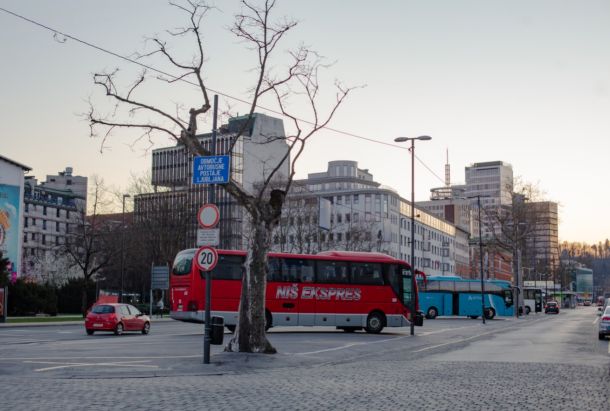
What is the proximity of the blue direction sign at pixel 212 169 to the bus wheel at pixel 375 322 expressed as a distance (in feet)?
59.7

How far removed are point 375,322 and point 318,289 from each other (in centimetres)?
323

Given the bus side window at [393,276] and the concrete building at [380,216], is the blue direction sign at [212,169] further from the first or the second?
the concrete building at [380,216]

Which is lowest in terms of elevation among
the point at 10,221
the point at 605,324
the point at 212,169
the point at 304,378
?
the point at 304,378

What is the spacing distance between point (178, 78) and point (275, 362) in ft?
27.3

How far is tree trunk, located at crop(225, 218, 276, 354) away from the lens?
65.5 feet

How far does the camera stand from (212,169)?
727 inches

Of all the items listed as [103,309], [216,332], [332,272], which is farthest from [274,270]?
[216,332]

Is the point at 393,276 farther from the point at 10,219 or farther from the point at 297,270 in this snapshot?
the point at 10,219

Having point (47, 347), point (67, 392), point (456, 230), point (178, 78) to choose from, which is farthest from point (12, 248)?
point (456, 230)

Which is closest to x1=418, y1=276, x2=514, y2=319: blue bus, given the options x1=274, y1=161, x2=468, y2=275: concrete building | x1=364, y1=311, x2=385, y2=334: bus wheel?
x1=364, y1=311, x2=385, y2=334: bus wheel

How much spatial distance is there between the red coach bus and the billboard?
46955 millimetres

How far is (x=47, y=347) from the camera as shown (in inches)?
931

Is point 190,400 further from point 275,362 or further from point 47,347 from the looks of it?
point 47,347

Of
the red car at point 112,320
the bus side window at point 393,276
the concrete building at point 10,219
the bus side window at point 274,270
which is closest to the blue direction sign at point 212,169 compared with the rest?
the bus side window at point 274,270
